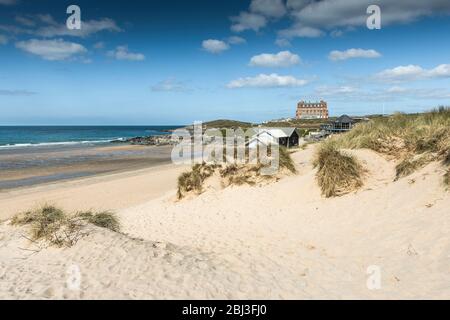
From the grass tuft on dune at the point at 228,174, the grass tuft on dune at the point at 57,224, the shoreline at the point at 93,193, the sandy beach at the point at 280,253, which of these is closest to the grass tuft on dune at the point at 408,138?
the sandy beach at the point at 280,253

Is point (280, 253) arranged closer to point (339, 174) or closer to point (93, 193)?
point (339, 174)

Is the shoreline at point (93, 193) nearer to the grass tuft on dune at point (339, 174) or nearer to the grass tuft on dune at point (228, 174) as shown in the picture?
the grass tuft on dune at point (228, 174)

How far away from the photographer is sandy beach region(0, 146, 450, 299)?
545cm

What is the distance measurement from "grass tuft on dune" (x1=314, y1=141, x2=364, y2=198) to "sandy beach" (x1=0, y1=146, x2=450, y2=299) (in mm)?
276

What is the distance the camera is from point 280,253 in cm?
751

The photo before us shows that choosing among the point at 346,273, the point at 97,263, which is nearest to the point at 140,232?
the point at 97,263

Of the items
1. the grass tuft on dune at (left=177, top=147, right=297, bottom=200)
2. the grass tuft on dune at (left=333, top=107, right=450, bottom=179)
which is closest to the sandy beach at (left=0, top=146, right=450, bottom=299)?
the grass tuft on dune at (left=333, top=107, right=450, bottom=179)

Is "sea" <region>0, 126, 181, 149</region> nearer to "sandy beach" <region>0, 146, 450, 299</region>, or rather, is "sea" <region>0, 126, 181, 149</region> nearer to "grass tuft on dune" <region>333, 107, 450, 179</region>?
"sandy beach" <region>0, 146, 450, 299</region>

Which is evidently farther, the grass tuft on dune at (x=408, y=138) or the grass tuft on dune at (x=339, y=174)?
the grass tuft on dune at (x=339, y=174)

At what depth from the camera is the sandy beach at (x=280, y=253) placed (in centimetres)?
545

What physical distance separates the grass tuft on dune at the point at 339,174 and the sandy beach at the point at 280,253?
276 millimetres

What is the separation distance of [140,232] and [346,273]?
21.8 ft

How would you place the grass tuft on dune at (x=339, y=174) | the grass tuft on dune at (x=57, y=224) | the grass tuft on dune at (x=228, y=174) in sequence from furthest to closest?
1. the grass tuft on dune at (x=228, y=174)
2. the grass tuft on dune at (x=339, y=174)
3. the grass tuft on dune at (x=57, y=224)
